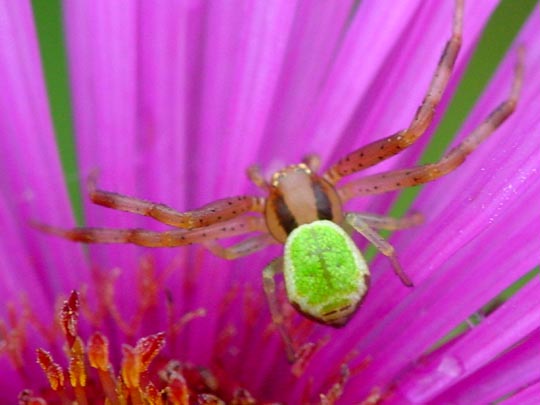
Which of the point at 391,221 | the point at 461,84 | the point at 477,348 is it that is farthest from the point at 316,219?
the point at 461,84

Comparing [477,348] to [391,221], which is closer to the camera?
[477,348]

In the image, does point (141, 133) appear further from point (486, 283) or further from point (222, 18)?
point (486, 283)

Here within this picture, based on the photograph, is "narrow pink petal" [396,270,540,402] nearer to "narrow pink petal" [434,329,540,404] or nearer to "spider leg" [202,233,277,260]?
"narrow pink petal" [434,329,540,404]

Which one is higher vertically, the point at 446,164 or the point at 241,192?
the point at 241,192

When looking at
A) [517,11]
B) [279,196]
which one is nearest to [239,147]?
[279,196]

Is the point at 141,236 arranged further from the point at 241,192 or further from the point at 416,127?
the point at 416,127

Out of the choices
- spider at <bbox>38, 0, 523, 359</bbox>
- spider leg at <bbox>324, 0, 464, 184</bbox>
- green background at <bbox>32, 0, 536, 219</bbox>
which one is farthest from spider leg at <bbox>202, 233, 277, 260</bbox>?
green background at <bbox>32, 0, 536, 219</bbox>

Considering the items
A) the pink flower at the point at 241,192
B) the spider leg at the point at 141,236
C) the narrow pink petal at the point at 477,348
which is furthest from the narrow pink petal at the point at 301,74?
the narrow pink petal at the point at 477,348
